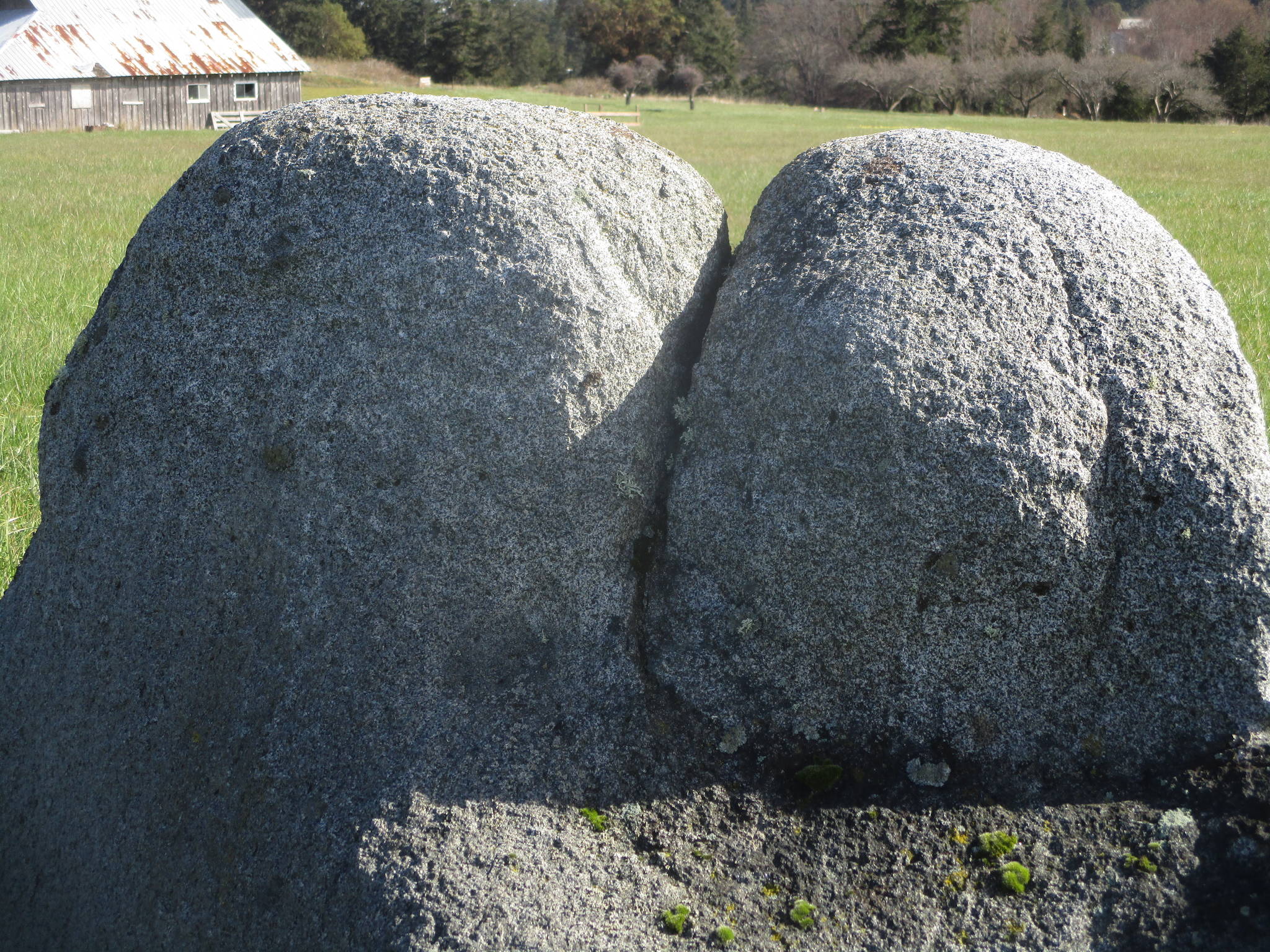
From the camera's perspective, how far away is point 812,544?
1.83 m

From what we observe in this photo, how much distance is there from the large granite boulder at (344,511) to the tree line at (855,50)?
2203 inches

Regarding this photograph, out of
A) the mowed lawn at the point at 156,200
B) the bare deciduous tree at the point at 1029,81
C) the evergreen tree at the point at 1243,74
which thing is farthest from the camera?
the bare deciduous tree at the point at 1029,81

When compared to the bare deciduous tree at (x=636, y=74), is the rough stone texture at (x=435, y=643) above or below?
below

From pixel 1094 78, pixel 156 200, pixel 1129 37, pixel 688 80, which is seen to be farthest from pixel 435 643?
pixel 1129 37

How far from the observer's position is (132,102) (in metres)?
31.8

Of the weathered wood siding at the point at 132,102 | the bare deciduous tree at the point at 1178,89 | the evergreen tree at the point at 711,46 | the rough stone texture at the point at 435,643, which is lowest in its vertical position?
the rough stone texture at the point at 435,643

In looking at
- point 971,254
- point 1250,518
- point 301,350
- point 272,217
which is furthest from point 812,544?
point 272,217

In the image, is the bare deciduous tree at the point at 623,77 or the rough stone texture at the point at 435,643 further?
the bare deciduous tree at the point at 623,77

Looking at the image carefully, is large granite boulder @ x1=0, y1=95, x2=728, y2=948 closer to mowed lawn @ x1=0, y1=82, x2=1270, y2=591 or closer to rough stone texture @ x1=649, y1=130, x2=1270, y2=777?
rough stone texture @ x1=649, y1=130, x2=1270, y2=777

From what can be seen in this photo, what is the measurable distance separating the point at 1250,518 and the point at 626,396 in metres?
1.13

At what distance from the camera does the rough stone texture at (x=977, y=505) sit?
177 centimetres

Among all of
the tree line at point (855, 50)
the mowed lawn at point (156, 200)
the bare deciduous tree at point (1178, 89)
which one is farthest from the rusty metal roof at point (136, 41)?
the bare deciduous tree at point (1178, 89)

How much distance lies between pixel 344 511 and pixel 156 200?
13983 millimetres

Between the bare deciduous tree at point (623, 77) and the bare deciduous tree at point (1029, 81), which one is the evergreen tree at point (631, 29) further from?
the bare deciduous tree at point (1029, 81)
